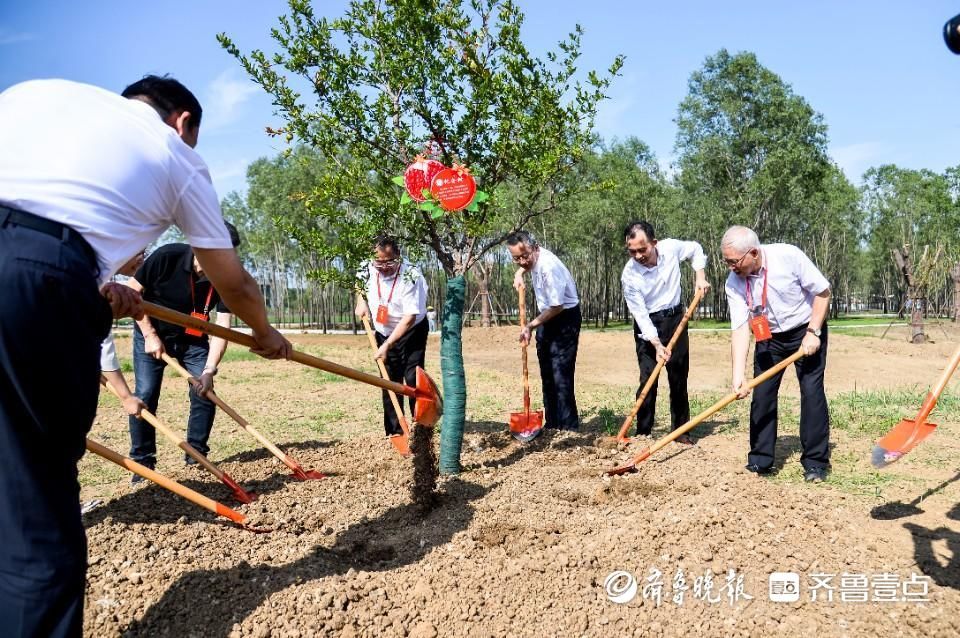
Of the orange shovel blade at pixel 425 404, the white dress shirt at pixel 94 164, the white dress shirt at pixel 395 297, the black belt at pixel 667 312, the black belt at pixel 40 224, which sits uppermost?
the white dress shirt at pixel 94 164

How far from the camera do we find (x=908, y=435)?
12.5 ft

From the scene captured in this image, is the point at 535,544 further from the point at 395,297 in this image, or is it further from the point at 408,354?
the point at 395,297

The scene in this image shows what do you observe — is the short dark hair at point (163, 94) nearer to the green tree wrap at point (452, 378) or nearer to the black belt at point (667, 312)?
the green tree wrap at point (452, 378)

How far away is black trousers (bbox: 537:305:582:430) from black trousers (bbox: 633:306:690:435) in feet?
1.99

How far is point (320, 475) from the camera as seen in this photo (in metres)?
4.95

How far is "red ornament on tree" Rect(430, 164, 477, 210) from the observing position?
4.37 m

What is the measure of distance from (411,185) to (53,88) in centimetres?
256

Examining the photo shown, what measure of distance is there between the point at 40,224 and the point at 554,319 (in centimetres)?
457

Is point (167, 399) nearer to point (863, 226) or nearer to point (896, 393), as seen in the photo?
point (896, 393)

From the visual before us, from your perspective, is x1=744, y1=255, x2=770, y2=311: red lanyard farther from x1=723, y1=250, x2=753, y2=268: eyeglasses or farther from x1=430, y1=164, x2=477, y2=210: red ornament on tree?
x1=430, y1=164, x2=477, y2=210: red ornament on tree

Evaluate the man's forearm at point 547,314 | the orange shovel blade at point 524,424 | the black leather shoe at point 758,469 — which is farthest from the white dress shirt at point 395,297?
the black leather shoe at point 758,469

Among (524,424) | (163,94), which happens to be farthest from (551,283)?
(163,94)

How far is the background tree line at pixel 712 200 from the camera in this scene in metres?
29.8

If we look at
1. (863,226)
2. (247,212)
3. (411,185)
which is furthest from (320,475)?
(863,226)
